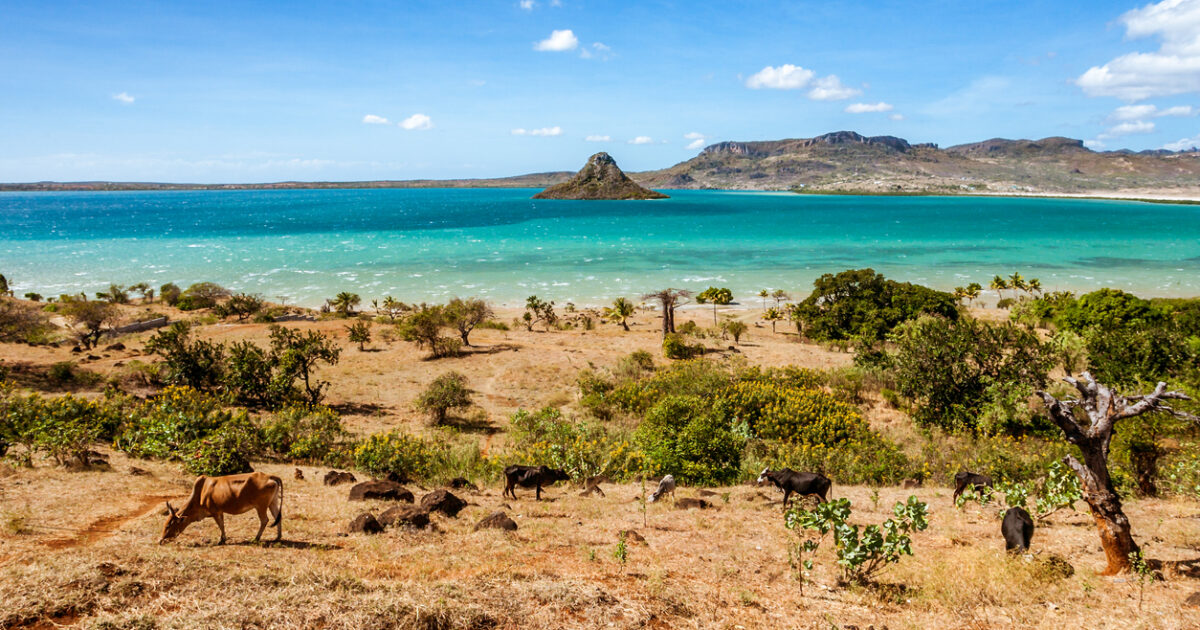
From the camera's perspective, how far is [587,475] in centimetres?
1393

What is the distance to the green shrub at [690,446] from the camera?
14.0m

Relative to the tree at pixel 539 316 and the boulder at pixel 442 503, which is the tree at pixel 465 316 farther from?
the boulder at pixel 442 503

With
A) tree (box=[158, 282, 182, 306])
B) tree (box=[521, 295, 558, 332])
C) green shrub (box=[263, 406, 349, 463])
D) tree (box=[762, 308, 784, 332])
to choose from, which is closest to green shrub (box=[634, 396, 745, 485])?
green shrub (box=[263, 406, 349, 463])

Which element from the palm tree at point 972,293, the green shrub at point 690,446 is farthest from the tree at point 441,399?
the palm tree at point 972,293

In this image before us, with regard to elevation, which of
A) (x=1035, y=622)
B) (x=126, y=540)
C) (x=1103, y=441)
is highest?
(x=1103, y=441)

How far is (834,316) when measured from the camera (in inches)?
1393

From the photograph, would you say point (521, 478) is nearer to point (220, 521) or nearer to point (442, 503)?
point (442, 503)

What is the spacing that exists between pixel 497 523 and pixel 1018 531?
26.8 ft

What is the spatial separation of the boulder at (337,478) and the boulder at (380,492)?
4.45 feet

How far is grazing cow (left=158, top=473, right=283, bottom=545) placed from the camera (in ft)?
25.1

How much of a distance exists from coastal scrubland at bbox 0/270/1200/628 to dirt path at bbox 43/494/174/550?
88 millimetres

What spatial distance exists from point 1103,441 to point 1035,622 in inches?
98.6

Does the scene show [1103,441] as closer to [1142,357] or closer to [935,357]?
[935,357]

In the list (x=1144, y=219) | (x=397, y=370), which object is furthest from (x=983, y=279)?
(x=1144, y=219)
